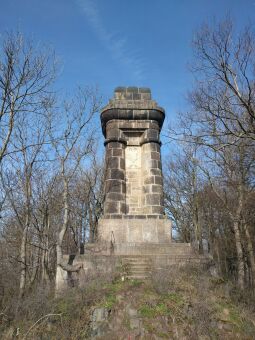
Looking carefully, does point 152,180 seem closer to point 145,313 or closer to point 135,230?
point 135,230

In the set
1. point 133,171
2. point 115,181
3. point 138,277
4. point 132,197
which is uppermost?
point 133,171

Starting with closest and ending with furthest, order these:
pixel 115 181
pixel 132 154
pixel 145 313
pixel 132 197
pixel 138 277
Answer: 1. pixel 145 313
2. pixel 138 277
3. pixel 115 181
4. pixel 132 197
5. pixel 132 154

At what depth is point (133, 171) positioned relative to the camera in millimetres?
11094

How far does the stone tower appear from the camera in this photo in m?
9.92

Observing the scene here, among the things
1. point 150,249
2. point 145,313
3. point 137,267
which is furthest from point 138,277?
point 145,313

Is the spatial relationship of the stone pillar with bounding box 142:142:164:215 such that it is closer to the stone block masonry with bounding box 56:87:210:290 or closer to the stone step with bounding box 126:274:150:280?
the stone block masonry with bounding box 56:87:210:290

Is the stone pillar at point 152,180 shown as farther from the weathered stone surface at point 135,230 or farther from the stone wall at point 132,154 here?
the weathered stone surface at point 135,230

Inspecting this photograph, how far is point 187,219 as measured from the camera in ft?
78.6

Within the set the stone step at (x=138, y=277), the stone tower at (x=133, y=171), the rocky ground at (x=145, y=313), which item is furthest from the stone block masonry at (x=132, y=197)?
the rocky ground at (x=145, y=313)

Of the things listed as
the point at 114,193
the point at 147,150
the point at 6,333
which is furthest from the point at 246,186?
the point at 6,333

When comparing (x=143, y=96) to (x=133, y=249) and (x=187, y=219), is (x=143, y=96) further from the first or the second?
(x=187, y=219)

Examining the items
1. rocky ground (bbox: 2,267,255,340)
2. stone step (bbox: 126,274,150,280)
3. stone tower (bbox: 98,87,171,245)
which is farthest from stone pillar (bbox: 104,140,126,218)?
rocky ground (bbox: 2,267,255,340)

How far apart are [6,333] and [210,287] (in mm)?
4283

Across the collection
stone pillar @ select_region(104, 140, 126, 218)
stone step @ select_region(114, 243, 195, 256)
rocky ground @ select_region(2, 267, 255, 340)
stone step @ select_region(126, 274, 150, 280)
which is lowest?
rocky ground @ select_region(2, 267, 255, 340)
